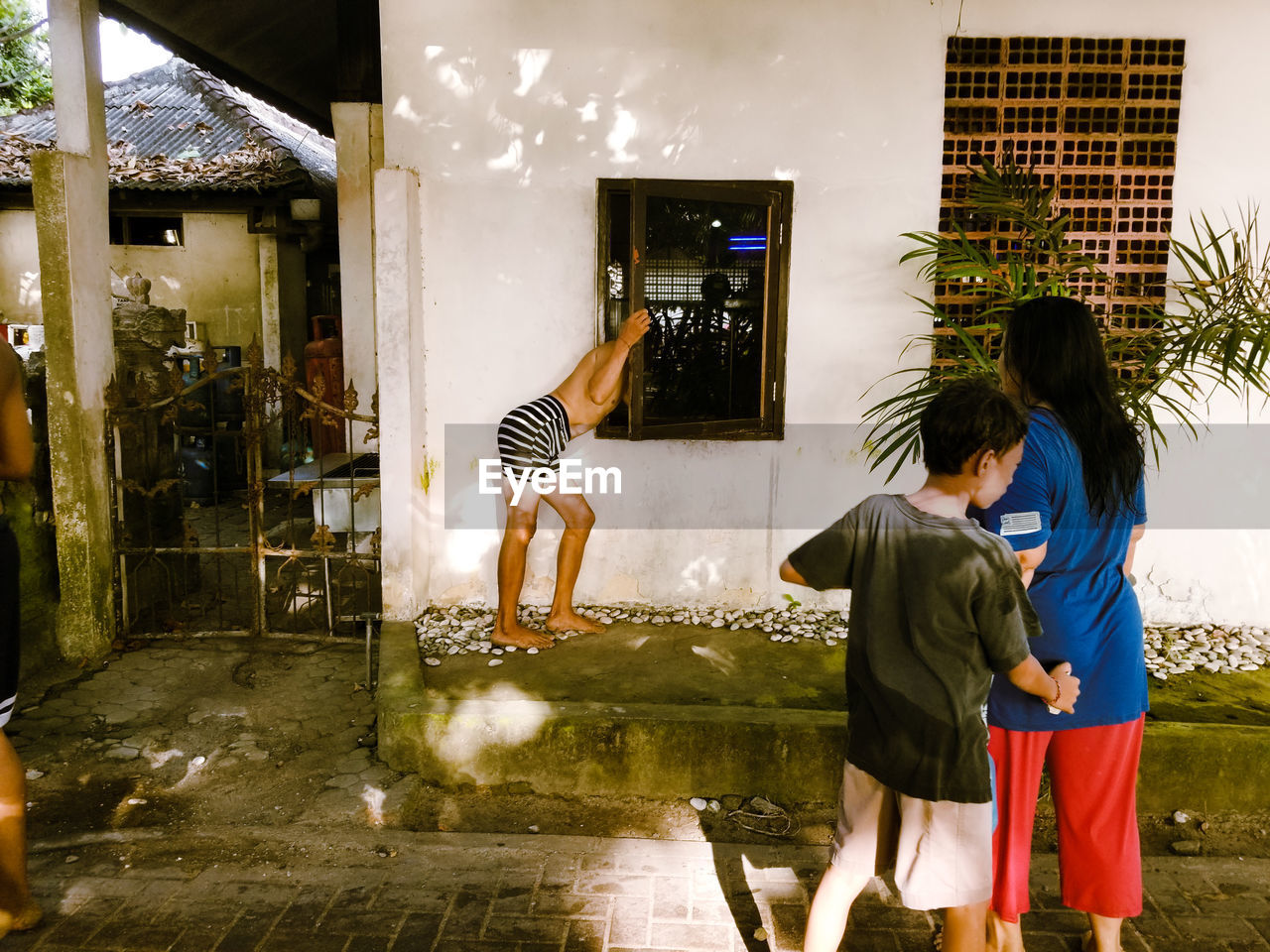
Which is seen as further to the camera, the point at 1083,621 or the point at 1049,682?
the point at 1083,621

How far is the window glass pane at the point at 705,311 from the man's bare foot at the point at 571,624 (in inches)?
47.7

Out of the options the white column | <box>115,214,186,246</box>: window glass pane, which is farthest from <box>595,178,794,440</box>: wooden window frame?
<box>115,214,186,246</box>: window glass pane

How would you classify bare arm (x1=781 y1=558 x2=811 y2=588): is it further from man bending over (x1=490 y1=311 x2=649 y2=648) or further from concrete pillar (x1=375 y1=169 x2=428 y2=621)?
concrete pillar (x1=375 y1=169 x2=428 y2=621)

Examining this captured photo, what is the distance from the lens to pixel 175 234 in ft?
43.1

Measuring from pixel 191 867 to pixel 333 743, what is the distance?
1046 millimetres

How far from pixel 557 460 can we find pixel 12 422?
2.62m

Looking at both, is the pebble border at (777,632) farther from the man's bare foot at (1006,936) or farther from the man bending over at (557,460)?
the man's bare foot at (1006,936)

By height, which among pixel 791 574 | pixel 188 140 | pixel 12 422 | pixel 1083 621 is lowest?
pixel 1083 621

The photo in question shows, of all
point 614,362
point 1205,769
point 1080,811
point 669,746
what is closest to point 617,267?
point 614,362

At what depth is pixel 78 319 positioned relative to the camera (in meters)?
4.95

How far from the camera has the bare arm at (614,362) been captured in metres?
4.65

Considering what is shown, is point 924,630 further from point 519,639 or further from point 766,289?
point 766,289

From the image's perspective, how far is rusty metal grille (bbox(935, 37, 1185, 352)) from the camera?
5.01 m

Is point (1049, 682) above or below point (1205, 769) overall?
above
